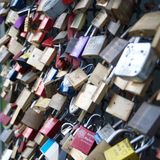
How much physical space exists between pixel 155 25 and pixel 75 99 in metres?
0.45

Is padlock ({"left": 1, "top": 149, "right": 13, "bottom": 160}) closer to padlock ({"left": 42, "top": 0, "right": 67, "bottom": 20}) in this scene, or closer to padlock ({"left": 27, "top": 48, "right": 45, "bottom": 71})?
padlock ({"left": 27, "top": 48, "right": 45, "bottom": 71})

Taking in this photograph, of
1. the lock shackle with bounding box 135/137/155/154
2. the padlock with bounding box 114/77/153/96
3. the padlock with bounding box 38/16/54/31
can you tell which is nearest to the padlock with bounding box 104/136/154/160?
the lock shackle with bounding box 135/137/155/154

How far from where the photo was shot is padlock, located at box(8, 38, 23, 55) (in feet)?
6.44

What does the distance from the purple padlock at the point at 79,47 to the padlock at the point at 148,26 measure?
313 mm

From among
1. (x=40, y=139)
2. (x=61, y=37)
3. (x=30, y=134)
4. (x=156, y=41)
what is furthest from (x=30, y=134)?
(x=156, y=41)

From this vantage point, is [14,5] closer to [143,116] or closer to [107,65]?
[107,65]

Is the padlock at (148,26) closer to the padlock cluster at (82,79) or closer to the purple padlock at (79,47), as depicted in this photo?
the padlock cluster at (82,79)

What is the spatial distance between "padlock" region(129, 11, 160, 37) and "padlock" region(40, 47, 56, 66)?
579 mm

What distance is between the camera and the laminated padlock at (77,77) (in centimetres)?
134

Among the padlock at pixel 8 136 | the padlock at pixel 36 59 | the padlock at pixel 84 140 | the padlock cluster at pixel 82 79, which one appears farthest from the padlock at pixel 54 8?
the padlock at pixel 8 136

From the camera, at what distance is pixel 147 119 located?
0.99m

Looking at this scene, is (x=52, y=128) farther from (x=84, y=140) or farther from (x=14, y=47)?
(x=14, y=47)

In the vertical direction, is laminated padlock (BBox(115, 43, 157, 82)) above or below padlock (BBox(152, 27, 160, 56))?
below

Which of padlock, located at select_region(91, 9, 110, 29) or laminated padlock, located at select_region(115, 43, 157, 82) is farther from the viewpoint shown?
padlock, located at select_region(91, 9, 110, 29)
